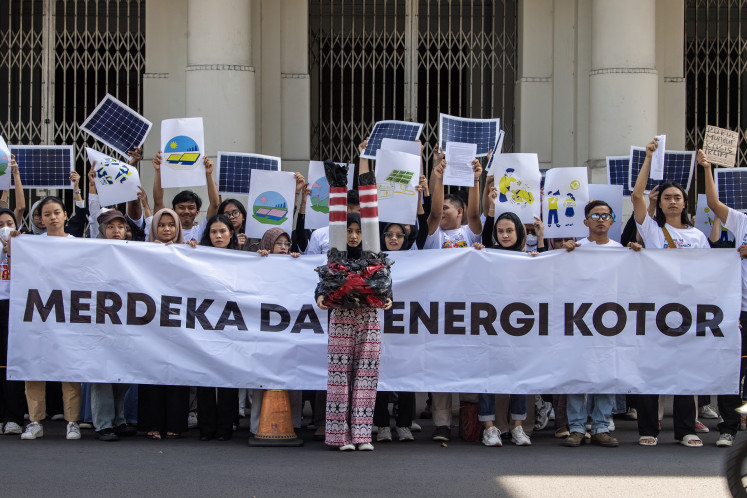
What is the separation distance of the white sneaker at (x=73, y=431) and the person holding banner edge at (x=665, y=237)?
4.29 metres

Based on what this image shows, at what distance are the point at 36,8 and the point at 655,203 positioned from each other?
8.60 metres

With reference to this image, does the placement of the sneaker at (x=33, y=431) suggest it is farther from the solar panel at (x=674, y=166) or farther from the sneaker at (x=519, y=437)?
the solar panel at (x=674, y=166)

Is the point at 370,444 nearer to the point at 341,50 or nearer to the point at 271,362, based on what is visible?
the point at 271,362

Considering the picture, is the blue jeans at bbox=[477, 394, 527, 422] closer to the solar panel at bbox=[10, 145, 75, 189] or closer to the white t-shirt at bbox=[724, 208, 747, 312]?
the white t-shirt at bbox=[724, 208, 747, 312]

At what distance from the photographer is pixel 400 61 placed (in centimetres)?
1398

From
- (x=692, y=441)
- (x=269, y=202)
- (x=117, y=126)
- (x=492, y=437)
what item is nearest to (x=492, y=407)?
(x=492, y=437)

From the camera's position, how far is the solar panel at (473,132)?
32.5 ft

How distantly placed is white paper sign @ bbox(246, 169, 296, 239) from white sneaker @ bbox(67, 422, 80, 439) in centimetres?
208

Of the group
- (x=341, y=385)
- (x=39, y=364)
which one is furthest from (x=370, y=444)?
(x=39, y=364)

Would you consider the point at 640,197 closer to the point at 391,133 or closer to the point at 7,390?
the point at 391,133

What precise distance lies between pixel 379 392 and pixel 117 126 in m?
3.54

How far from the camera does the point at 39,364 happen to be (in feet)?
28.1

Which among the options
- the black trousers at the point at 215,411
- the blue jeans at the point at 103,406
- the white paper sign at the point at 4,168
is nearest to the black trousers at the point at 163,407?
the black trousers at the point at 215,411

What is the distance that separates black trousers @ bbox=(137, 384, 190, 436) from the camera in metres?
8.66
